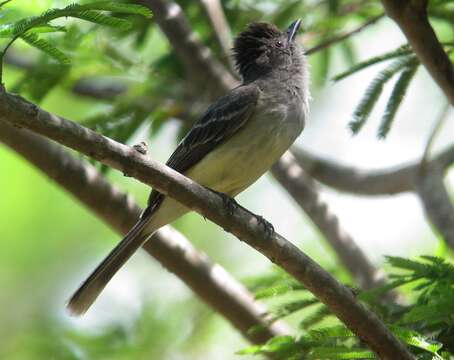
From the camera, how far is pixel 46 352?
23.2ft

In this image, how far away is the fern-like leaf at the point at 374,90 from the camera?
5.58m

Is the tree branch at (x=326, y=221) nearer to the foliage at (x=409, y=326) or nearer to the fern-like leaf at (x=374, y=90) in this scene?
the fern-like leaf at (x=374, y=90)

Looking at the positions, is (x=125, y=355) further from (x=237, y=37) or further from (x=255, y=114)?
(x=237, y=37)

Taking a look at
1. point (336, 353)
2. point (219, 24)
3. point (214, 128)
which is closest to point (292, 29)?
point (219, 24)

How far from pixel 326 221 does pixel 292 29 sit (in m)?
1.77

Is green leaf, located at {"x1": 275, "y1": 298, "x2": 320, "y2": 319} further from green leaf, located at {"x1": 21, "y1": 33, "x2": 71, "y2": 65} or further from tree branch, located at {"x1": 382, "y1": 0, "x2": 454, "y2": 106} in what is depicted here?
green leaf, located at {"x1": 21, "y1": 33, "x2": 71, "y2": 65}

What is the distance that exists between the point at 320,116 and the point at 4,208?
509 centimetres

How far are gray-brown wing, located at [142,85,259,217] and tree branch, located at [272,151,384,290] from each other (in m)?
1.43

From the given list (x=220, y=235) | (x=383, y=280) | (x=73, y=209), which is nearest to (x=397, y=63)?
(x=383, y=280)

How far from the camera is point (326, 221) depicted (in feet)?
25.0

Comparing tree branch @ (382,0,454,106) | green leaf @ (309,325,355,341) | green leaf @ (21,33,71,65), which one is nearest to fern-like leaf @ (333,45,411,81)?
tree branch @ (382,0,454,106)

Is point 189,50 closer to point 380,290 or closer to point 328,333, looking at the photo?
point 380,290

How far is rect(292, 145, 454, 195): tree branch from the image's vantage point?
770cm

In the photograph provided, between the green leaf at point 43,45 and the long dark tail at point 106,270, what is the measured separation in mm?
2104
